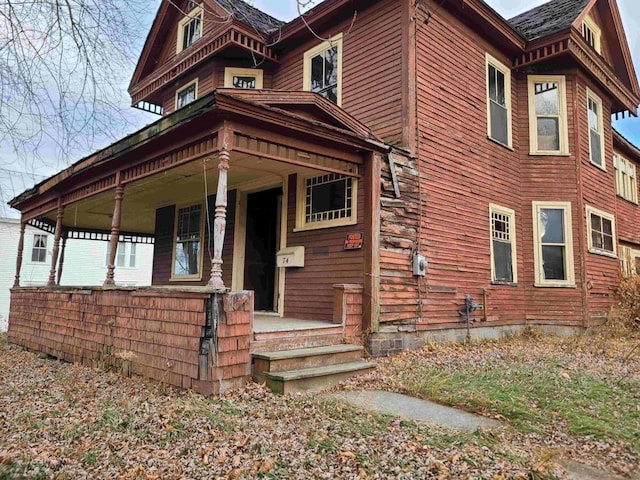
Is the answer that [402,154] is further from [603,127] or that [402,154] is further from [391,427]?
[603,127]

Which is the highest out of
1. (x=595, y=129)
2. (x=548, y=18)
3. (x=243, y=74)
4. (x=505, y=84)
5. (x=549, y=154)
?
(x=548, y=18)

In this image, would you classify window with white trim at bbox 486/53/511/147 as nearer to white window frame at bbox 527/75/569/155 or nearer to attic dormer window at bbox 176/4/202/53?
white window frame at bbox 527/75/569/155

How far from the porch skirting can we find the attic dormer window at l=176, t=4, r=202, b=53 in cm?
705

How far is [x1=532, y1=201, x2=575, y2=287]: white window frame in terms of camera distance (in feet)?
33.7

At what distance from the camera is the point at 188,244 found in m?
11.1

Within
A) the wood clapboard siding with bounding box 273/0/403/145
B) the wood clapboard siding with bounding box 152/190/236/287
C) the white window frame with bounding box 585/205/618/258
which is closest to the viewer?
the wood clapboard siding with bounding box 273/0/403/145

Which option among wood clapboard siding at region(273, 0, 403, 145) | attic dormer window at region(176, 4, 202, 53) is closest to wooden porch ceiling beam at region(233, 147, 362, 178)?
wood clapboard siding at region(273, 0, 403, 145)

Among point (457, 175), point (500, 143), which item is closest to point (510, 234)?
point (500, 143)

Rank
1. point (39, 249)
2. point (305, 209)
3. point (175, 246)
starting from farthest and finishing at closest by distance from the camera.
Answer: point (39, 249)
point (175, 246)
point (305, 209)

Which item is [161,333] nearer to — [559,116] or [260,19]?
[260,19]

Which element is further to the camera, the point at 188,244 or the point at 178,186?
the point at 188,244

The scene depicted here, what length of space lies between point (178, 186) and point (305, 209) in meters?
2.66

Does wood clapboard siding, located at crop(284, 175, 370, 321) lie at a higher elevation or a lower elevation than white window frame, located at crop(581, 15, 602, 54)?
lower

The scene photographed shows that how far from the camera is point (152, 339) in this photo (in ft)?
20.0
